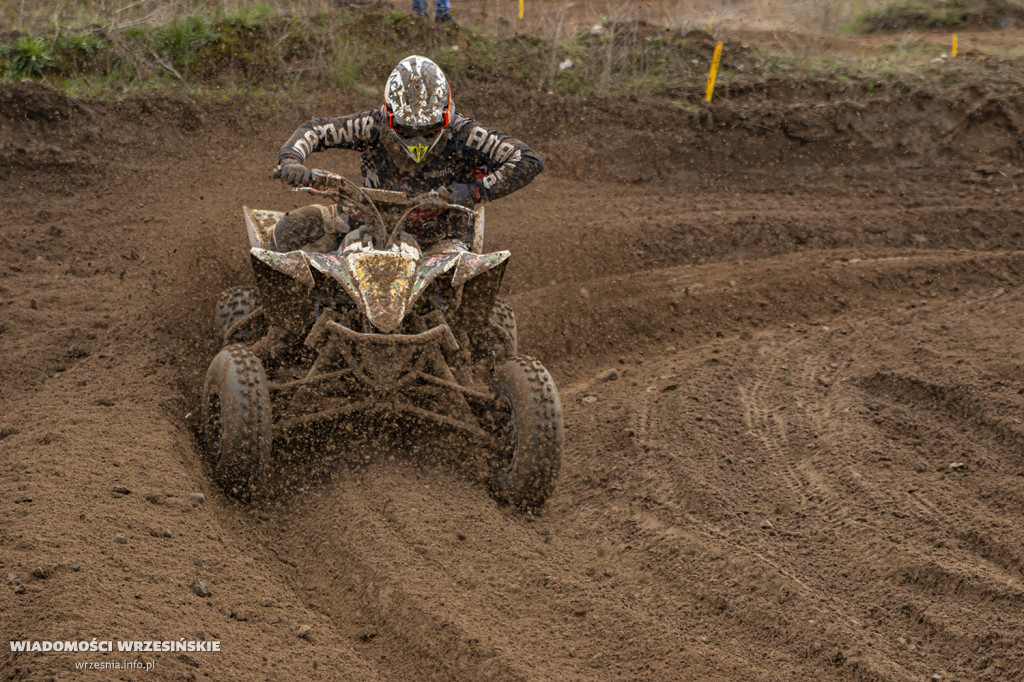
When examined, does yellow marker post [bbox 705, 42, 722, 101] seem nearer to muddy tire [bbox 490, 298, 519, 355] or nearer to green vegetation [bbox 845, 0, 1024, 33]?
green vegetation [bbox 845, 0, 1024, 33]

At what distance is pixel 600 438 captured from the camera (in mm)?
6188

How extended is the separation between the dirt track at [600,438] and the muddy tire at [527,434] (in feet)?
0.51

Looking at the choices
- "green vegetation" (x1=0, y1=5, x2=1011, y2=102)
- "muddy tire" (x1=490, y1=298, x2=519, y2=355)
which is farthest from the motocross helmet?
"green vegetation" (x1=0, y1=5, x2=1011, y2=102)

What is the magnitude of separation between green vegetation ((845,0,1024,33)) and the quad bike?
48.3 feet

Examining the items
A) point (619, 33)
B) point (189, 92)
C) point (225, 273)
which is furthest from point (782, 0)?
point (225, 273)

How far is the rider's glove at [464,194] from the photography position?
18.1 feet

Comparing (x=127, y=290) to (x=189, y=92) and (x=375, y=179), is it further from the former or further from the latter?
(x=189, y=92)

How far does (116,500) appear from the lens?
4.40 m

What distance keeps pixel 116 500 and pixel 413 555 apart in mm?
1374

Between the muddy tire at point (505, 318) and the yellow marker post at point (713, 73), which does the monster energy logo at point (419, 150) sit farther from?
the yellow marker post at point (713, 73)

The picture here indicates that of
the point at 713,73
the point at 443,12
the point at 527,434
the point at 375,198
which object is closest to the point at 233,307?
the point at 375,198

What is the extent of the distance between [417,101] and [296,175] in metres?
0.84

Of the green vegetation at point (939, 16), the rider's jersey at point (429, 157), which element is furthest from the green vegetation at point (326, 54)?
the rider's jersey at point (429, 157)

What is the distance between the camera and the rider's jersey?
6066mm
